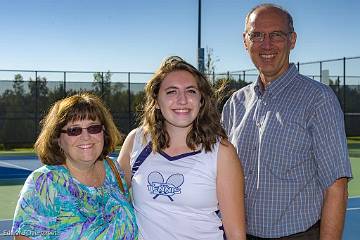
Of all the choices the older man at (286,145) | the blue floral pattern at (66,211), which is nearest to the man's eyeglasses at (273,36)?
the older man at (286,145)

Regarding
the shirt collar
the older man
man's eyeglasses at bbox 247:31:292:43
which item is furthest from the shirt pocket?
man's eyeglasses at bbox 247:31:292:43

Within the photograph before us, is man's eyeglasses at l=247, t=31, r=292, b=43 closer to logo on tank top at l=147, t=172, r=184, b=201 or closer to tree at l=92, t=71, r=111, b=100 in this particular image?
logo on tank top at l=147, t=172, r=184, b=201

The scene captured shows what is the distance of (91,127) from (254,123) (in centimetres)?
99

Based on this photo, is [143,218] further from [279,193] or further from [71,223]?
[279,193]

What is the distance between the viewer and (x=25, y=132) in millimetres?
21516

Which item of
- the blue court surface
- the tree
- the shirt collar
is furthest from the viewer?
the tree

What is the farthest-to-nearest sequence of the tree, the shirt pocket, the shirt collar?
the tree → the shirt collar → the shirt pocket

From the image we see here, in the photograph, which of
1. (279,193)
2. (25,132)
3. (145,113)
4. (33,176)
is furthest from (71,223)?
(25,132)

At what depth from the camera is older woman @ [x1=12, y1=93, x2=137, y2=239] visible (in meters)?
2.67

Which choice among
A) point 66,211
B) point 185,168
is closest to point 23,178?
point 66,211

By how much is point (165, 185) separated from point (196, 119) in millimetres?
440

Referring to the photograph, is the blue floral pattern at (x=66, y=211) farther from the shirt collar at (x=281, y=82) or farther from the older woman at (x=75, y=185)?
the shirt collar at (x=281, y=82)

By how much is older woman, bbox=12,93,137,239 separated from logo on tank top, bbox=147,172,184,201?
0.75 ft

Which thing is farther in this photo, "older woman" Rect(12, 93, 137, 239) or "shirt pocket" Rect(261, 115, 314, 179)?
"shirt pocket" Rect(261, 115, 314, 179)
